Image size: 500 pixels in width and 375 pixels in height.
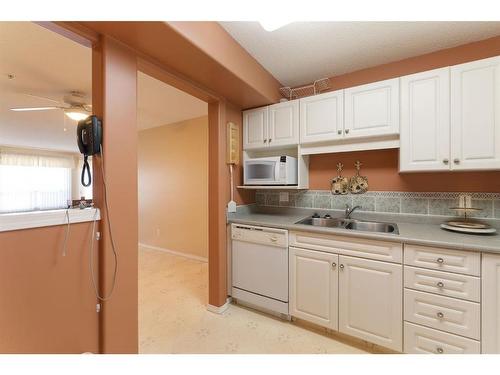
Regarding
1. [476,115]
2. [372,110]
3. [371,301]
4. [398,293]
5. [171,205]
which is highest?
[372,110]

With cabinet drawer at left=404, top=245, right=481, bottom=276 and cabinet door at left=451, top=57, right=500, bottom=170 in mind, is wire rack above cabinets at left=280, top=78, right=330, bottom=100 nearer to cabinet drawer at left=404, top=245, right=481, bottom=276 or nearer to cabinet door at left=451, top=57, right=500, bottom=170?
cabinet door at left=451, top=57, right=500, bottom=170

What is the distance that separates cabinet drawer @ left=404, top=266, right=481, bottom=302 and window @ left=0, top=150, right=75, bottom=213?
7.34 meters

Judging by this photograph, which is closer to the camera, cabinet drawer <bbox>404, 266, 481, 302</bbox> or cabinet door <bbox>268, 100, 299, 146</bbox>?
cabinet drawer <bbox>404, 266, 481, 302</bbox>

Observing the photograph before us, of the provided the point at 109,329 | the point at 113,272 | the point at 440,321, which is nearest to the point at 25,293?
the point at 113,272

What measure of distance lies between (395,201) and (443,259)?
0.76 meters

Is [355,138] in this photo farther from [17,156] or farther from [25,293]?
[17,156]

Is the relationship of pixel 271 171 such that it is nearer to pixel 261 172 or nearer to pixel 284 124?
pixel 261 172

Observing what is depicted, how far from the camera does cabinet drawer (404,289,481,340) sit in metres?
1.25

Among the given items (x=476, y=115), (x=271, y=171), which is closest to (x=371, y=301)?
(x=271, y=171)

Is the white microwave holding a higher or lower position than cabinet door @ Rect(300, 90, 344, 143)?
lower

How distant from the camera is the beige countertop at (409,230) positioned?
4.19 feet

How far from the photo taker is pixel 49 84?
94.0 inches

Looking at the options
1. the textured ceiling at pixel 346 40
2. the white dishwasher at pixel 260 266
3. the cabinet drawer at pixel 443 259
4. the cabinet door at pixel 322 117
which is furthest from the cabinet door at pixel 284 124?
the cabinet drawer at pixel 443 259

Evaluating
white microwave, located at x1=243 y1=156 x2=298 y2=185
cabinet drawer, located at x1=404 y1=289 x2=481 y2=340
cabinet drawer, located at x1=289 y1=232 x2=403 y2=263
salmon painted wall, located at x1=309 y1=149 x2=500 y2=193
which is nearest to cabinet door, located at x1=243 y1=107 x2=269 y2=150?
white microwave, located at x1=243 y1=156 x2=298 y2=185
